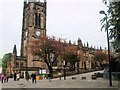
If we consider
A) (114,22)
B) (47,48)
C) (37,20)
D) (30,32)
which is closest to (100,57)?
(37,20)

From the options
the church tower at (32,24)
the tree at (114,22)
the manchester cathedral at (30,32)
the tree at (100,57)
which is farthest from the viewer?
the tree at (100,57)

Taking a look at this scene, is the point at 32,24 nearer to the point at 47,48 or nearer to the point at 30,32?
the point at 30,32

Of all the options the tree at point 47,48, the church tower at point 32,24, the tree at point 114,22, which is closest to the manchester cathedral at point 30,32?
the church tower at point 32,24

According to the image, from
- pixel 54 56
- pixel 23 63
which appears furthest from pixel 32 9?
pixel 54 56

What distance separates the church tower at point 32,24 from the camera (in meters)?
96.4

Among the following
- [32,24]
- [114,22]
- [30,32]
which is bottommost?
[114,22]

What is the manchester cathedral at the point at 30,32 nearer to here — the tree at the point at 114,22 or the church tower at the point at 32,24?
the church tower at the point at 32,24

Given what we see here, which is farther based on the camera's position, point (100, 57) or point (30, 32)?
point (100, 57)

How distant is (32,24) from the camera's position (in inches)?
3844

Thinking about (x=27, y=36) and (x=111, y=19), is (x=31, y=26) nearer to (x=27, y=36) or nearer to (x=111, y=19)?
(x=27, y=36)

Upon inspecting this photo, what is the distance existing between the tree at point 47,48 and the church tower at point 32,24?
21915mm

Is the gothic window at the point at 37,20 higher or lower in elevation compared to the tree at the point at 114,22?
higher

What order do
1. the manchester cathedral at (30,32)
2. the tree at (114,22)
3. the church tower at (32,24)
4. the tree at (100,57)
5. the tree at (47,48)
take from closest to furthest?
the tree at (114,22), the tree at (47,48), the manchester cathedral at (30,32), the church tower at (32,24), the tree at (100,57)

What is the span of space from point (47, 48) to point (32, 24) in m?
31.4
